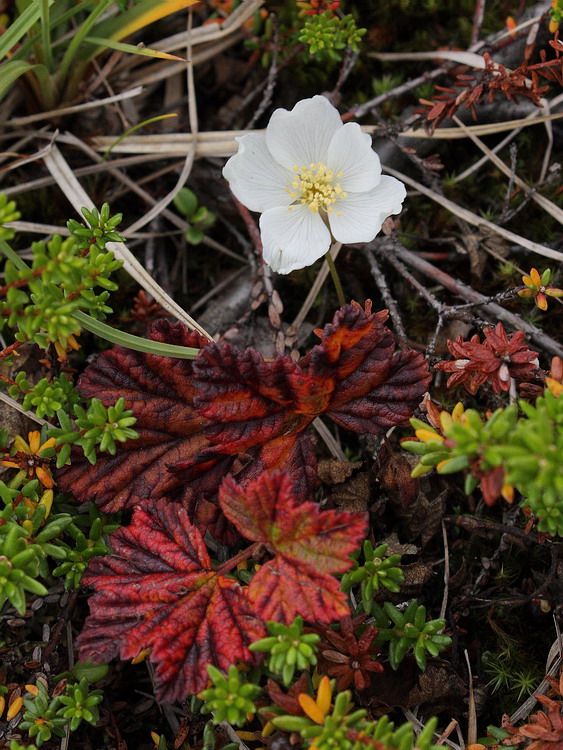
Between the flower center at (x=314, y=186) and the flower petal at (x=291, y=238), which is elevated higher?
the flower center at (x=314, y=186)

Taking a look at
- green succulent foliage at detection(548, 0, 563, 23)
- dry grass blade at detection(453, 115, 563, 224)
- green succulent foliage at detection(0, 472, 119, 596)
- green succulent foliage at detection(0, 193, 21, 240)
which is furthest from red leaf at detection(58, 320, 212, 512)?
green succulent foliage at detection(548, 0, 563, 23)

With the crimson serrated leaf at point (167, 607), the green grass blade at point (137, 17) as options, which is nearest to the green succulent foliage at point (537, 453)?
the crimson serrated leaf at point (167, 607)

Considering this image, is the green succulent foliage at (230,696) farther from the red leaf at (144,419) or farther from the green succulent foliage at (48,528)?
the red leaf at (144,419)

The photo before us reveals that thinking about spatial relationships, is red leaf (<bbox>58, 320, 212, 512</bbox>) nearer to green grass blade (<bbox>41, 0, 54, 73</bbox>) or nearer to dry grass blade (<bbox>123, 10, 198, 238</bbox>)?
dry grass blade (<bbox>123, 10, 198, 238</bbox>)

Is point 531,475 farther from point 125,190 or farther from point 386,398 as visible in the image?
point 125,190

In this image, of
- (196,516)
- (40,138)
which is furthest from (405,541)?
(40,138)
